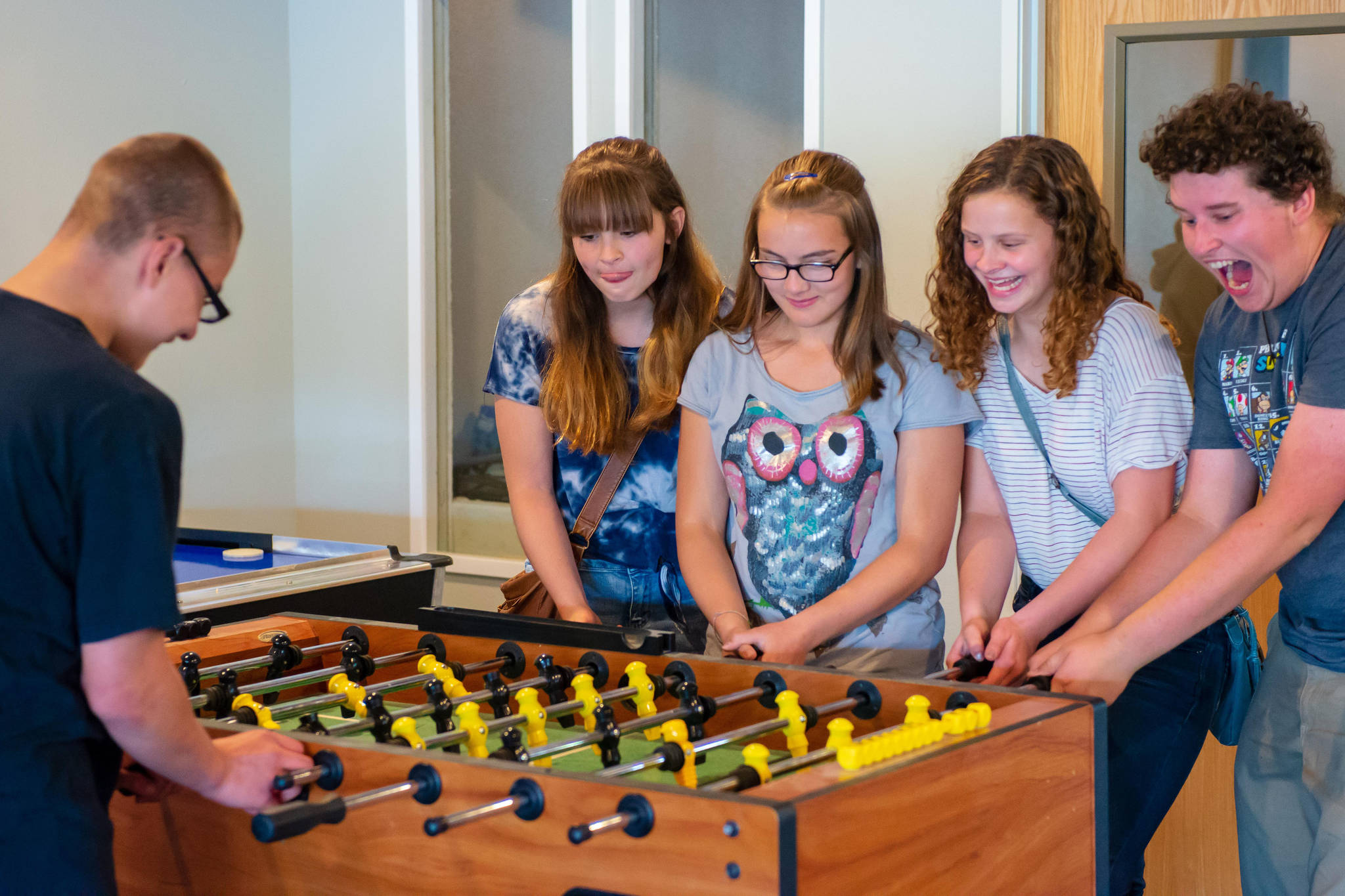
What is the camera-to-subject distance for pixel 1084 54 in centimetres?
291

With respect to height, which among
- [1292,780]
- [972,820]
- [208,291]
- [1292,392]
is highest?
[208,291]

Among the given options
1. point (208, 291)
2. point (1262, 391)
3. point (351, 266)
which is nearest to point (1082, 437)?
point (1262, 391)

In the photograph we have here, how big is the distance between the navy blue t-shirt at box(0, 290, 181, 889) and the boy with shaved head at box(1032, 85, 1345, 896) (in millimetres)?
1193

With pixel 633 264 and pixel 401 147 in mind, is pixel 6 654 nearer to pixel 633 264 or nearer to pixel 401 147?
pixel 633 264

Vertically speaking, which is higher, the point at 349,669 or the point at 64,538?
the point at 64,538

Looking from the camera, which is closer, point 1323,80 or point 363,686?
point 363,686

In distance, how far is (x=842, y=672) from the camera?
160 centimetres

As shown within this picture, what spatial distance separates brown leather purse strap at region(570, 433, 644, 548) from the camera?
2260mm

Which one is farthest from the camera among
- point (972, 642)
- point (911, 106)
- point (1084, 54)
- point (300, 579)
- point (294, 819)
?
point (911, 106)

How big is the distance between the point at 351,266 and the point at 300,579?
180cm

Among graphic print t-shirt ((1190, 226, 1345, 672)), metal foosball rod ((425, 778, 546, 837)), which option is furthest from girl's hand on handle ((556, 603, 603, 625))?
graphic print t-shirt ((1190, 226, 1345, 672))

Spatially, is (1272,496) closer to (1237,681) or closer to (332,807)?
(1237,681)

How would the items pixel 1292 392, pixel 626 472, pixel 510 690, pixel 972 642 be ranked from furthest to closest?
pixel 626 472, pixel 972 642, pixel 1292 392, pixel 510 690

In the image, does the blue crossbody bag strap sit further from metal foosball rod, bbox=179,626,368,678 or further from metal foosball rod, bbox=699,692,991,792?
metal foosball rod, bbox=179,626,368,678
